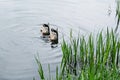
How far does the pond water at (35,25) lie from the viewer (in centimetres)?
757

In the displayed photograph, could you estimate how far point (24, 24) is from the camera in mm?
10438

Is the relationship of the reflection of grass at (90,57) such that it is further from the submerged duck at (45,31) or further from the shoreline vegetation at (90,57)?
the submerged duck at (45,31)

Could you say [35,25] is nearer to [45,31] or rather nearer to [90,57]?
[45,31]

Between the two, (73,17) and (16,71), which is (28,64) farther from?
(73,17)

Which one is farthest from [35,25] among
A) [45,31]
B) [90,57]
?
[90,57]

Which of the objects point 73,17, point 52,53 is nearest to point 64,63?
point 52,53

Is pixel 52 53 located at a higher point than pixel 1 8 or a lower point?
lower

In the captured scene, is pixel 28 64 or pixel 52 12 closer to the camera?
pixel 28 64

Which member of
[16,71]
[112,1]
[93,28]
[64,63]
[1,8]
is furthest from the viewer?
[112,1]

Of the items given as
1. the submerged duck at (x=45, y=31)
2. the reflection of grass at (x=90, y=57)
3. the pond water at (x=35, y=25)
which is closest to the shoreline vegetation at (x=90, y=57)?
the reflection of grass at (x=90, y=57)

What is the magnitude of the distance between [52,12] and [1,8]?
207 centimetres

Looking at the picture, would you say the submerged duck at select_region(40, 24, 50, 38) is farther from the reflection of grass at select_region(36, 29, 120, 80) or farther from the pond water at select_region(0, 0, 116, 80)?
the reflection of grass at select_region(36, 29, 120, 80)

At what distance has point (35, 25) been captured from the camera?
10.5 meters

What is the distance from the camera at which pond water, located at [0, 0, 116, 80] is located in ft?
24.8
